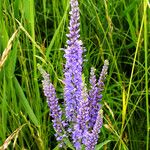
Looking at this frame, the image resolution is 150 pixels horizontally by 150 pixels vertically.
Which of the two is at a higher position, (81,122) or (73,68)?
(73,68)

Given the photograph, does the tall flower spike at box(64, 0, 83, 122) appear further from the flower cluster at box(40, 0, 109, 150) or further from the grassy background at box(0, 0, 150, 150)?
the grassy background at box(0, 0, 150, 150)

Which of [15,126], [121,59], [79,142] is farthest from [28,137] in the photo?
[121,59]

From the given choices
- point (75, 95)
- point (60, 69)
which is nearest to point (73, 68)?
point (75, 95)

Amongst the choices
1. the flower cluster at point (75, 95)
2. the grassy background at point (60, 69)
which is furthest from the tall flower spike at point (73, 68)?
the grassy background at point (60, 69)

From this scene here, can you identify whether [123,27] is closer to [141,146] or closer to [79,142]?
[141,146]

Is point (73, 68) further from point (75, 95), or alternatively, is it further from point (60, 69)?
point (60, 69)
